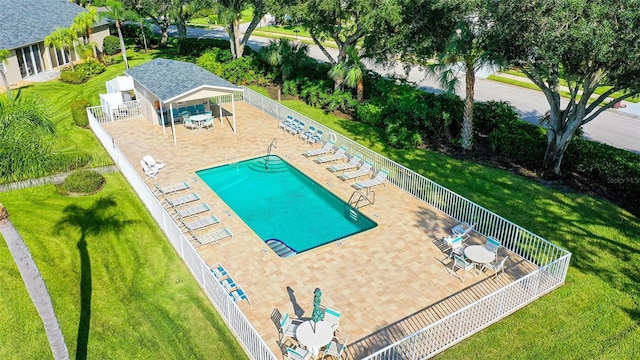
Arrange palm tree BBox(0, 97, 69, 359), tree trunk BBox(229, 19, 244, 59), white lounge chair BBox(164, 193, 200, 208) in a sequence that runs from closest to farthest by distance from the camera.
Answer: palm tree BBox(0, 97, 69, 359), white lounge chair BBox(164, 193, 200, 208), tree trunk BBox(229, 19, 244, 59)

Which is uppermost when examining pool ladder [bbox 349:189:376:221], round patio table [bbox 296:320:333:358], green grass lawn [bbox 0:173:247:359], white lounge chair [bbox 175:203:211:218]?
white lounge chair [bbox 175:203:211:218]

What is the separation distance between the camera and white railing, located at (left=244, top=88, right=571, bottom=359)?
502 inches

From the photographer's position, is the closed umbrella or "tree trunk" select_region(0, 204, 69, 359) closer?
"tree trunk" select_region(0, 204, 69, 359)

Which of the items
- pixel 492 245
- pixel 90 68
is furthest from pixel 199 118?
pixel 492 245

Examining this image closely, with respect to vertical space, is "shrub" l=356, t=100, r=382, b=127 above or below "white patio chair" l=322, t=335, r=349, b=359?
above

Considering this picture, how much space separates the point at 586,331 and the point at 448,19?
15.6 m

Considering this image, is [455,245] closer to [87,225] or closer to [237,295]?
[237,295]

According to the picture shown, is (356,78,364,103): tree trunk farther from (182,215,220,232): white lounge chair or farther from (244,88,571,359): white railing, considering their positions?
(182,215,220,232): white lounge chair

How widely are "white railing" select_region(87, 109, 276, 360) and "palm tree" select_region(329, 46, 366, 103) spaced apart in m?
14.3

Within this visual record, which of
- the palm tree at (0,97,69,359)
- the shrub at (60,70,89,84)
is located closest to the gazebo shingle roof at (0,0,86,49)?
the shrub at (60,70,89,84)

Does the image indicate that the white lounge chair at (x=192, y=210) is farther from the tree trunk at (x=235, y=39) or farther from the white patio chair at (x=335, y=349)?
the tree trunk at (x=235, y=39)

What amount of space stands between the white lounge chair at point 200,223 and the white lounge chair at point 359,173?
6374 millimetres

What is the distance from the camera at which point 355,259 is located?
54.2 feet

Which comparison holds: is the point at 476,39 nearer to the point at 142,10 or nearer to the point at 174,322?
the point at 174,322
